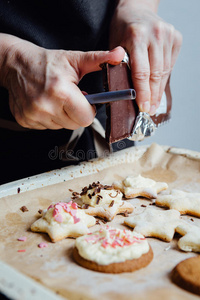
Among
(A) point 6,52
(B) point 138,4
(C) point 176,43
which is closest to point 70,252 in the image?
(A) point 6,52

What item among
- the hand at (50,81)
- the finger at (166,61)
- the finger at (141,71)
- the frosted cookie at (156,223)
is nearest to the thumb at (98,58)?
the hand at (50,81)

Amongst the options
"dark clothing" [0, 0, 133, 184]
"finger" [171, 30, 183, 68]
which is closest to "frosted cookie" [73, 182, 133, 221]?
"dark clothing" [0, 0, 133, 184]

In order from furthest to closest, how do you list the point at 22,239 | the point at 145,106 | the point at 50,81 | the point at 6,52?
the point at 145,106 → the point at 6,52 → the point at 50,81 → the point at 22,239

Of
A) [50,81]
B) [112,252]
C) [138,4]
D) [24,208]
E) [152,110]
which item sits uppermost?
[138,4]

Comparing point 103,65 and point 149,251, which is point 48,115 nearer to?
point 103,65

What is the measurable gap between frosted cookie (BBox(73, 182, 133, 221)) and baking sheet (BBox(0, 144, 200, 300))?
0.04 metres

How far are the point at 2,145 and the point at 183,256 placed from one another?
100 centimetres

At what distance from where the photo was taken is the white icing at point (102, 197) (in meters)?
1.23

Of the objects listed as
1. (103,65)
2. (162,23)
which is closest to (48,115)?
(103,65)

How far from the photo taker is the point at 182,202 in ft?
4.09

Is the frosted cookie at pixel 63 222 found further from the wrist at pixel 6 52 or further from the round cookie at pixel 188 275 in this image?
the wrist at pixel 6 52

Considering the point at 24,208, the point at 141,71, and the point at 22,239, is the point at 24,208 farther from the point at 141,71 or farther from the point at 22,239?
the point at 141,71

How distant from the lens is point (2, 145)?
63.7 inches

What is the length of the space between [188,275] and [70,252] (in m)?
0.34
